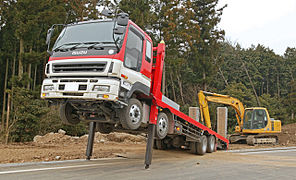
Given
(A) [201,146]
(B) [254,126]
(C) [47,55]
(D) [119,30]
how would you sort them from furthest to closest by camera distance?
(C) [47,55] < (B) [254,126] < (A) [201,146] < (D) [119,30]

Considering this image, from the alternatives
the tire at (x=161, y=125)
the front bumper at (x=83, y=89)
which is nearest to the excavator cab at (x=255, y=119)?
the tire at (x=161, y=125)

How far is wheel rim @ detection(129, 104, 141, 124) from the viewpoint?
23.4 feet

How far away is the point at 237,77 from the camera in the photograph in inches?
2084

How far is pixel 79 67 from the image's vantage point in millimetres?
6637

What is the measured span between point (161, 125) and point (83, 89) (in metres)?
3.36

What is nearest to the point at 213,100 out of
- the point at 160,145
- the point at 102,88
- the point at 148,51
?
the point at 160,145

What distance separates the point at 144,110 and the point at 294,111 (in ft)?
157

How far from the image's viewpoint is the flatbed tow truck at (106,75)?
21.3ft

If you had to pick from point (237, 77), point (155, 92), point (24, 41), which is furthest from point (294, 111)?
point (155, 92)

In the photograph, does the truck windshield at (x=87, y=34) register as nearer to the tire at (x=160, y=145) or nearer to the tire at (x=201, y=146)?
the tire at (x=201, y=146)

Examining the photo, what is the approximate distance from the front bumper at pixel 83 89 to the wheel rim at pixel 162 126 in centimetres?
287

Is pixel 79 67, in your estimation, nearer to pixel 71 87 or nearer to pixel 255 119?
pixel 71 87

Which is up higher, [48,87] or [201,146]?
[48,87]

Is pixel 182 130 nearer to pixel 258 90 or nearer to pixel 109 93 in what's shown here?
pixel 109 93
